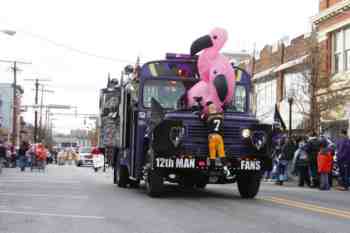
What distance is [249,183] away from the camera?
48.7ft

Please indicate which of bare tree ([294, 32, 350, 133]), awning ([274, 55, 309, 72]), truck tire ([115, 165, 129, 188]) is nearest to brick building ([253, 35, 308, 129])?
awning ([274, 55, 309, 72])

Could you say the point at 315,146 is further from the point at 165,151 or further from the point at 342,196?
the point at 165,151

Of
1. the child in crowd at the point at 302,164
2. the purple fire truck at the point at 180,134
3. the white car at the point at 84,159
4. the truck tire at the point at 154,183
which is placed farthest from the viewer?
the white car at the point at 84,159

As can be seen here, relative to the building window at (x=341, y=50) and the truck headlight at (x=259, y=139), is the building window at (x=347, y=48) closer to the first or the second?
the building window at (x=341, y=50)

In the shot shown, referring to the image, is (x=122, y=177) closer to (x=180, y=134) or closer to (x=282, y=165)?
(x=180, y=134)

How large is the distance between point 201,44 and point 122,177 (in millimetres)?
5024

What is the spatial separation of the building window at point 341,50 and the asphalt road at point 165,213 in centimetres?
1616

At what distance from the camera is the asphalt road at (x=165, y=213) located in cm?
953

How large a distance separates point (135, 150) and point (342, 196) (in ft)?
18.0

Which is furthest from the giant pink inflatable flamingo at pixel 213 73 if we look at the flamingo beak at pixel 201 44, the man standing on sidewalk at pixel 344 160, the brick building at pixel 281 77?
the brick building at pixel 281 77

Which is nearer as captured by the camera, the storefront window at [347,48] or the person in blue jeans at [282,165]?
the person in blue jeans at [282,165]

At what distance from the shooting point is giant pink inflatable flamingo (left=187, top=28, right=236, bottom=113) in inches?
558

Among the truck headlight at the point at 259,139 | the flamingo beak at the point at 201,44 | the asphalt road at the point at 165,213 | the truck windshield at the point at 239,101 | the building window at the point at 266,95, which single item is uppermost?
the building window at the point at 266,95

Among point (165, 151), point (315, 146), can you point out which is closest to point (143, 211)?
point (165, 151)
